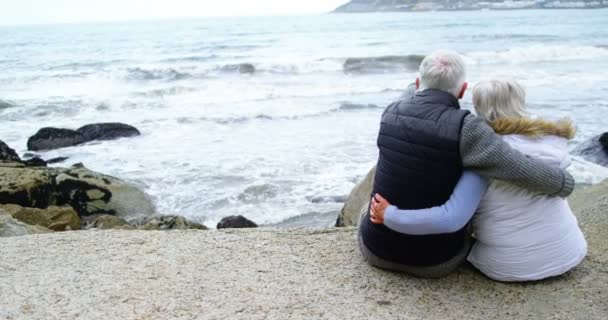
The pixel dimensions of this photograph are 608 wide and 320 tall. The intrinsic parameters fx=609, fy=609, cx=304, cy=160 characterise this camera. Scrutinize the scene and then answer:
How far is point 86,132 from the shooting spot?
45.5 feet

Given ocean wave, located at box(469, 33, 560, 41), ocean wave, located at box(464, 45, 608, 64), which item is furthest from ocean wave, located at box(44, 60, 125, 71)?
ocean wave, located at box(469, 33, 560, 41)

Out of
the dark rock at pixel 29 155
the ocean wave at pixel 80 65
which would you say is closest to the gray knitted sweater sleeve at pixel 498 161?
the dark rock at pixel 29 155

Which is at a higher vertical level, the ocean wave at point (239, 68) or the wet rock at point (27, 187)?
the wet rock at point (27, 187)

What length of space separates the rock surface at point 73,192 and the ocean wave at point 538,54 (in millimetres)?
25457

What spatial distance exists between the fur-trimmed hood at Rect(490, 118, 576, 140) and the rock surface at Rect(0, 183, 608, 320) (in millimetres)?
904

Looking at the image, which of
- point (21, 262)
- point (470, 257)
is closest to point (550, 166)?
point (470, 257)

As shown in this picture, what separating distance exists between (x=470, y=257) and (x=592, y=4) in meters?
116

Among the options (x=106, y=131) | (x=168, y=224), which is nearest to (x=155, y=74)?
(x=106, y=131)

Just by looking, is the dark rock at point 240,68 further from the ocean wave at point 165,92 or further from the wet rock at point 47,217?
the wet rock at point 47,217

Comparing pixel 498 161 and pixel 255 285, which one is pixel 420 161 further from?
pixel 255 285

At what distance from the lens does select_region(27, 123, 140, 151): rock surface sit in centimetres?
1318

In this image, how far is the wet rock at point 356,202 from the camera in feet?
19.5

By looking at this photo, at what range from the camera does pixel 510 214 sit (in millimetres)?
3258

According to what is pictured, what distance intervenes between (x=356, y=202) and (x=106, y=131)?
30.8 ft
